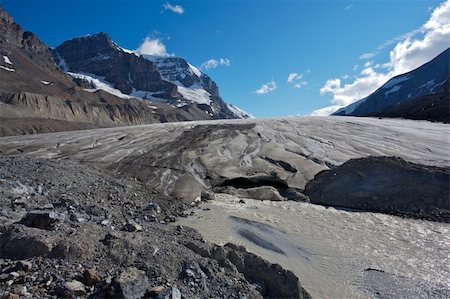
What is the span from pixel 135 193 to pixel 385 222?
731cm

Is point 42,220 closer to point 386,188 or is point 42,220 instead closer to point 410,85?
point 386,188

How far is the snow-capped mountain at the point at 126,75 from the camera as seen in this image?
6034 inches

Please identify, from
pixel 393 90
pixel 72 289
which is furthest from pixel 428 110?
pixel 393 90

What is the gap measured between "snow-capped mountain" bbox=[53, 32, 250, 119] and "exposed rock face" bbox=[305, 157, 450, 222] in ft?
393

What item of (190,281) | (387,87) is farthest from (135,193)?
(387,87)

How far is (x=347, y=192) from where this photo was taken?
12766 mm

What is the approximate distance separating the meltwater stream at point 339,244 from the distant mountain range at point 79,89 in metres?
41.4

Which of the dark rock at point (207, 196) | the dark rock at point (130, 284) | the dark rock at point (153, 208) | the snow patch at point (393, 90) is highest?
the snow patch at point (393, 90)

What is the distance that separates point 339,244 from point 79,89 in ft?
310

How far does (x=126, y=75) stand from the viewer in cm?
16812

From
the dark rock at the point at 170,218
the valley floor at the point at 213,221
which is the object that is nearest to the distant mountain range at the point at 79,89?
the valley floor at the point at 213,221

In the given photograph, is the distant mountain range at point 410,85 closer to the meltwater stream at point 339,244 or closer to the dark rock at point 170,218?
the meltwater stream at point 339,244

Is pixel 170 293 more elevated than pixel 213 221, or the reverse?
pixel 170 293

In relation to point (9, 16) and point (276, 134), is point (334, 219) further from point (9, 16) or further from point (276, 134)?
point (9, 16)
